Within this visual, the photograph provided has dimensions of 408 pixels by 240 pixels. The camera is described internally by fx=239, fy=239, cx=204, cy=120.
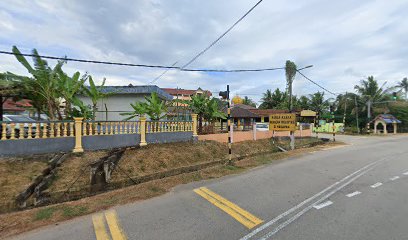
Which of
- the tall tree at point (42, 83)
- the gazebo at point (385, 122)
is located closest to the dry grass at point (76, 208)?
the tall tree at point (42, 83)

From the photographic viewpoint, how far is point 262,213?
4.75 meters

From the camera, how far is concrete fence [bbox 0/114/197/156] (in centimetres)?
762

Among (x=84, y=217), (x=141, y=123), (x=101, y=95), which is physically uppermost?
(x=101, y=95)

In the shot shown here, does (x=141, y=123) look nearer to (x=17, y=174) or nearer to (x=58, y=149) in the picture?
(x=58, y=149)

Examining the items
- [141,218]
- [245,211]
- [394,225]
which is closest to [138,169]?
[141,218]

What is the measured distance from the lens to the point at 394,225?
13.6ft

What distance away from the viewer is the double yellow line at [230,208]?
173 inches

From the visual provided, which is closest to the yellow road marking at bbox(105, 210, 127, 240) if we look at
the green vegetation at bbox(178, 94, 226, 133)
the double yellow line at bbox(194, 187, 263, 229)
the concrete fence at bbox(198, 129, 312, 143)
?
the double yellow line at bbox(194, 187, 263, 229)

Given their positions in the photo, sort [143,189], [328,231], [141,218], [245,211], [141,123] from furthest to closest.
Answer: [141,123] < [143,189] < [245,211] < [141,218] < [328,231]

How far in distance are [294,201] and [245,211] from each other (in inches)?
53.2

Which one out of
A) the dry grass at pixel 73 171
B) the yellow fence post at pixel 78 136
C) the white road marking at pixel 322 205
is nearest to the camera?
the white road marking at pixel 322 205

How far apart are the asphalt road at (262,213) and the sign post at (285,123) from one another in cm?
759

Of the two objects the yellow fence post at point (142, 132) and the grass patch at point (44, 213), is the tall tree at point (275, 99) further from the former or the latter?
the grass patch at point (44, 213)

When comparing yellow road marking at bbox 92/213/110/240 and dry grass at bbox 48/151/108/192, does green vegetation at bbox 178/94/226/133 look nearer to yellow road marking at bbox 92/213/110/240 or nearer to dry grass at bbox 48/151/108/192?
Result: dry grass at bbox 48/151/108/192
